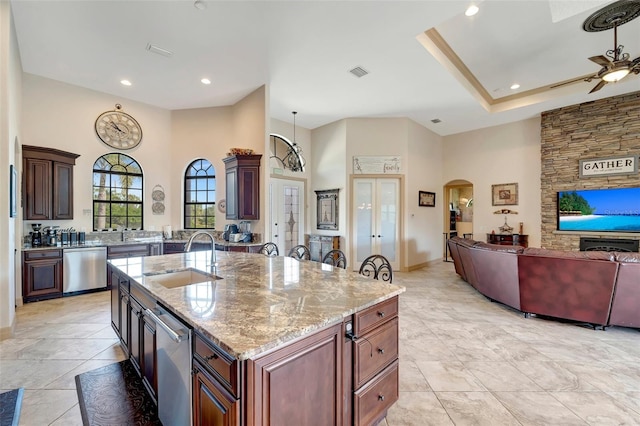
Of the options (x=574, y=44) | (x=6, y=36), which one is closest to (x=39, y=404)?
(x=6, y=36)

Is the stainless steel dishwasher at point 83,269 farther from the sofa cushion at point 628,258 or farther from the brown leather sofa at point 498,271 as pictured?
the sofa cushion at point 628,258

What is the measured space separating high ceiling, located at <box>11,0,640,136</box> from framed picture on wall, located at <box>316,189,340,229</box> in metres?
2.12

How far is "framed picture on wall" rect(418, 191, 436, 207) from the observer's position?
23.5 ft

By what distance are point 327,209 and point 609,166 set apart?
6.10 m

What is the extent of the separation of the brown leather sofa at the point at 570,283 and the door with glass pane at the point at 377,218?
2.82 meters

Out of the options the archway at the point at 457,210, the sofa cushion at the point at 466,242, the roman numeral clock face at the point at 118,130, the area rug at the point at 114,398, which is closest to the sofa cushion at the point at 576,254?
the sofa cushion at the point at 466,242

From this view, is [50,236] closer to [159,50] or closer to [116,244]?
[116,244]

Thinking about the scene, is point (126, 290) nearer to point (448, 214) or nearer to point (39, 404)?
point (39, 404)

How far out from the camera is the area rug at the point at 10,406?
6.11ft

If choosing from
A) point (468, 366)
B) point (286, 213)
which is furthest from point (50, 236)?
point (468, 366)

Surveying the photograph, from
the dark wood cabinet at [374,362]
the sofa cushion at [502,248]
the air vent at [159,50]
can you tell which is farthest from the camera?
the air vent at [159,50]

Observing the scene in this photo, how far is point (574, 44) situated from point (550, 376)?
484 cm

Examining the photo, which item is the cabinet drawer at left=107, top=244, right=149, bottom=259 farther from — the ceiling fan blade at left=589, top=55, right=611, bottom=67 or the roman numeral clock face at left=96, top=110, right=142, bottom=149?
the ceiling fan blade at left=589, top=55, right=611, bottom=67

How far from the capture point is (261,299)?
1.63 meters
